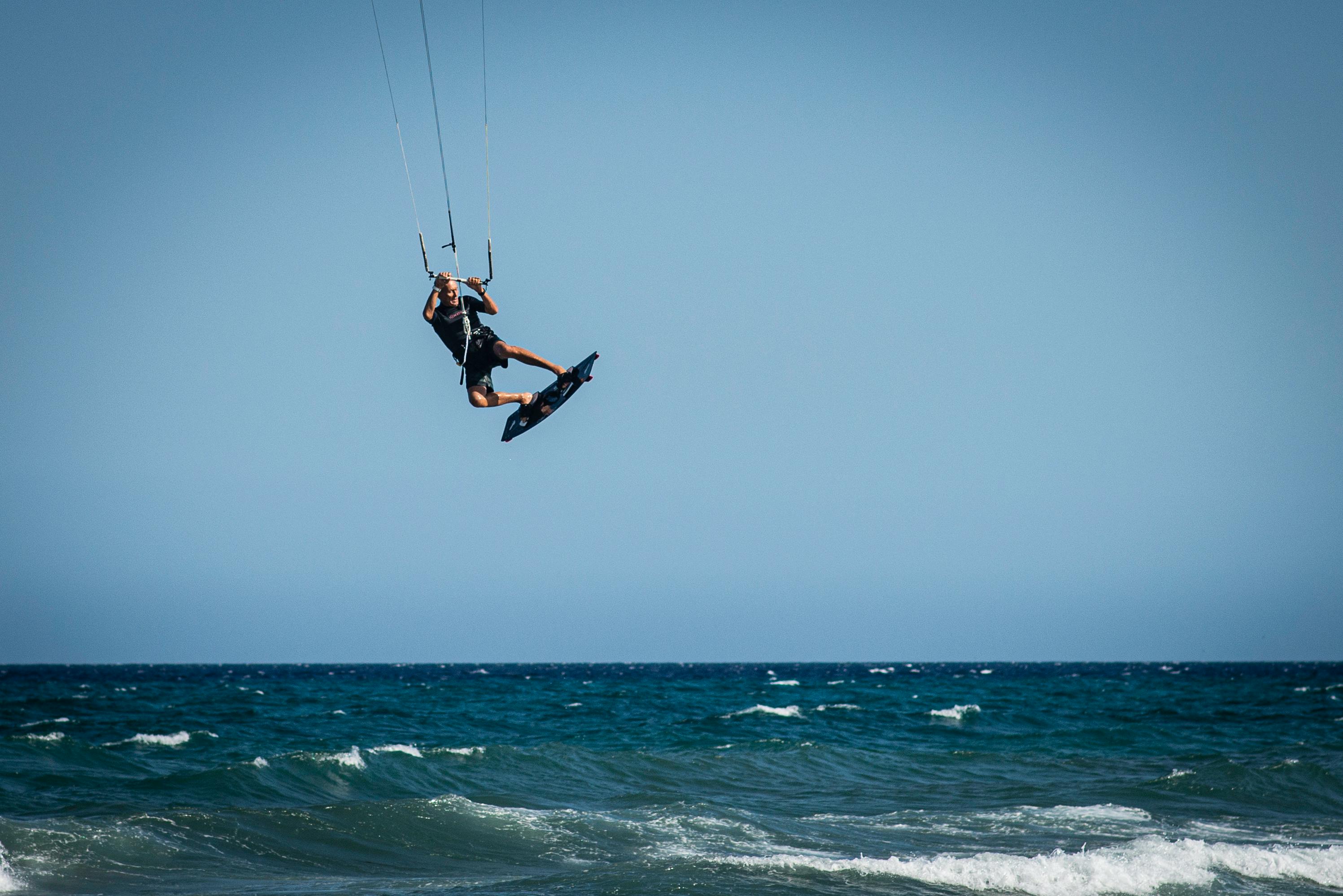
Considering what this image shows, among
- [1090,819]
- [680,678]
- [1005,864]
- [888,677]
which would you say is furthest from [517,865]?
[888,677]

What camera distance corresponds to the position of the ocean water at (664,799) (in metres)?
13.7

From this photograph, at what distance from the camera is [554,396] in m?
13.1

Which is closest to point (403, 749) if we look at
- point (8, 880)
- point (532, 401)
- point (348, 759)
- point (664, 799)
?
point (348, 759)

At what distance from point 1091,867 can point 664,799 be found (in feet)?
26.8

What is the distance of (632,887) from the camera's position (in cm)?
1260

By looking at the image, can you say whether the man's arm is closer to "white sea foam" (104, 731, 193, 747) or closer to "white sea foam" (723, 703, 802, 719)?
"white sea foam" (104, 731, 193, 747)

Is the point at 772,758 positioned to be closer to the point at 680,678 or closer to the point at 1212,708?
the point at 1212,708

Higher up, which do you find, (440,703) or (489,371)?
(489,371)

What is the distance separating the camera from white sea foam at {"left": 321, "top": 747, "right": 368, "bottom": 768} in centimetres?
2277

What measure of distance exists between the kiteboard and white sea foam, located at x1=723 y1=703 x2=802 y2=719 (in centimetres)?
2488

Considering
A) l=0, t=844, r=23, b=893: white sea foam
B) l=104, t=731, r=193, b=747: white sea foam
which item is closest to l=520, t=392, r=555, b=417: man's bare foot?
l=0, t=844, r=23, b=893: white sea foam

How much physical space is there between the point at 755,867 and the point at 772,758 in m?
12.1

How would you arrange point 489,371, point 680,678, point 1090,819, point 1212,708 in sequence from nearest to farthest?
point 489,371 < point 1090,819 < point 1212,708 < point 680,678

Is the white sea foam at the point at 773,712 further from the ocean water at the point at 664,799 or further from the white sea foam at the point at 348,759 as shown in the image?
the white sea foam at the point at 348,759
